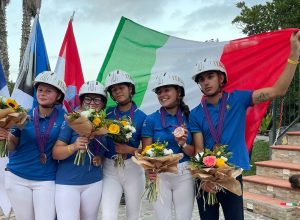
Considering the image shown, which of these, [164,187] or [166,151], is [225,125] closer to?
[166,151]

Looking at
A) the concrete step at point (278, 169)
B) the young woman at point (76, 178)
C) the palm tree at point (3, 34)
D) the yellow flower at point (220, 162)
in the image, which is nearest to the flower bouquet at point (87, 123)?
the young woman at point (76, 178)

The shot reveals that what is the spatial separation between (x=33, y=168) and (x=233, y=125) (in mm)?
2158

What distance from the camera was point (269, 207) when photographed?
6852 mm

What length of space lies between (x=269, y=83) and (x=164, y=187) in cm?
206

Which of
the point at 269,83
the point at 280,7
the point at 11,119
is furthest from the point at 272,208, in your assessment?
the point at 280,7

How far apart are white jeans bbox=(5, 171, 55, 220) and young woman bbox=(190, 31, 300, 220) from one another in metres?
1.59

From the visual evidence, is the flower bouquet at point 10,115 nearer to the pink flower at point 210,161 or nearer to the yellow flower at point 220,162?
the pink flower at point 210,161

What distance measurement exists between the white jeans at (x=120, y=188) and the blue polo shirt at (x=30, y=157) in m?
0.62

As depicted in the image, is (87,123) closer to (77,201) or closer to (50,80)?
(50,80)

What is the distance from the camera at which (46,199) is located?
3953mm

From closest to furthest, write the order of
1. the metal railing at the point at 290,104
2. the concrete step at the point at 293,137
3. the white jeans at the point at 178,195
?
the white jeans at the point at 178,195 → the concrete step at the point at 293,137 → the metal railing at the point at 290,104

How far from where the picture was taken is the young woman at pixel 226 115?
12.4 feet

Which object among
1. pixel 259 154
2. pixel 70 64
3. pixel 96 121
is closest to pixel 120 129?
pixel 96 121

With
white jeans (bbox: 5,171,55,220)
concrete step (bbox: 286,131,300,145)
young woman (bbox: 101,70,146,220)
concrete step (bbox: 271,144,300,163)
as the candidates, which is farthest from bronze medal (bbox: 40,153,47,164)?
concrete step (bbox: 286,131,300,145)
